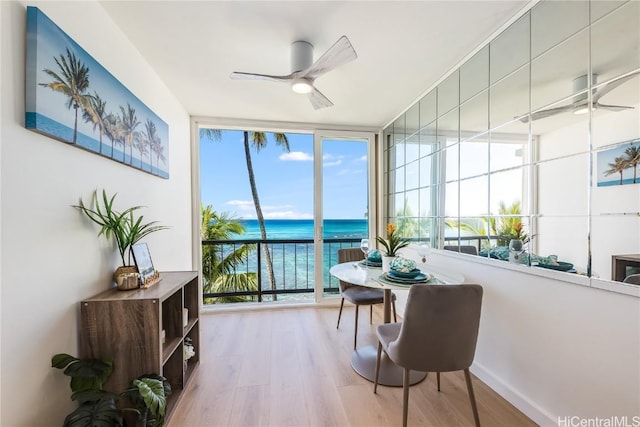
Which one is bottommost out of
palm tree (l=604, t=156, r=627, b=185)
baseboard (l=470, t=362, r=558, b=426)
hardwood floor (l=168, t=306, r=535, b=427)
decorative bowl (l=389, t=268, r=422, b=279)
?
hardwood floor (l=168, t=306, r=535, b=427)

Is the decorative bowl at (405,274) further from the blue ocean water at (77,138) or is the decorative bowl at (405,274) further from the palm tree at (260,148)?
the palm tree at (260,148)

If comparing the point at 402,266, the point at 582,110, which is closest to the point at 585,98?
the point at 582,110

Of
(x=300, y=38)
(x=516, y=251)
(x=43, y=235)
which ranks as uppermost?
(x=300, y=38)

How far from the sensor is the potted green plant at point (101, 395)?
1.08 meters

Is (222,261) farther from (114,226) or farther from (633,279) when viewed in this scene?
(633,279)

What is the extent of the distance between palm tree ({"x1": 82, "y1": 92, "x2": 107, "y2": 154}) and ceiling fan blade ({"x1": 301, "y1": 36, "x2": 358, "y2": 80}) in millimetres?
1218

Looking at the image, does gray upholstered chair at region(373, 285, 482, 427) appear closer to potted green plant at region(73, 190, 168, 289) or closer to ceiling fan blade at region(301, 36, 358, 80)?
ceiling fan blade at region(301, 36, 358, 80)

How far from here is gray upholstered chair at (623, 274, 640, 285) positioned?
1.09 meters

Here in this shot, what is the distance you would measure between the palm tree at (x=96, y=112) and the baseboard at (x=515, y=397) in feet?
9.63

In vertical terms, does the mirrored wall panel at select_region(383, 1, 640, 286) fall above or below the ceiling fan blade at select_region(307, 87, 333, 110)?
below

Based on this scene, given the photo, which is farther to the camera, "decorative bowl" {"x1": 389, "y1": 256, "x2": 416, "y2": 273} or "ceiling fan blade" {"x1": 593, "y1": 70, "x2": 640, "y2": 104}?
"decorative bowl" {"x1": 389, "y1": 256, "x2": 416, "y2": 273}

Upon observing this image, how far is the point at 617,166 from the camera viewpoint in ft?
3.87

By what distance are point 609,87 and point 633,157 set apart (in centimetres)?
37

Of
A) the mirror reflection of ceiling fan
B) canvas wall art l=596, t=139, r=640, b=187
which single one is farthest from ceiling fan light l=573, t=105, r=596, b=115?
canvas wall art l=596, t=139, r=640, b=187
